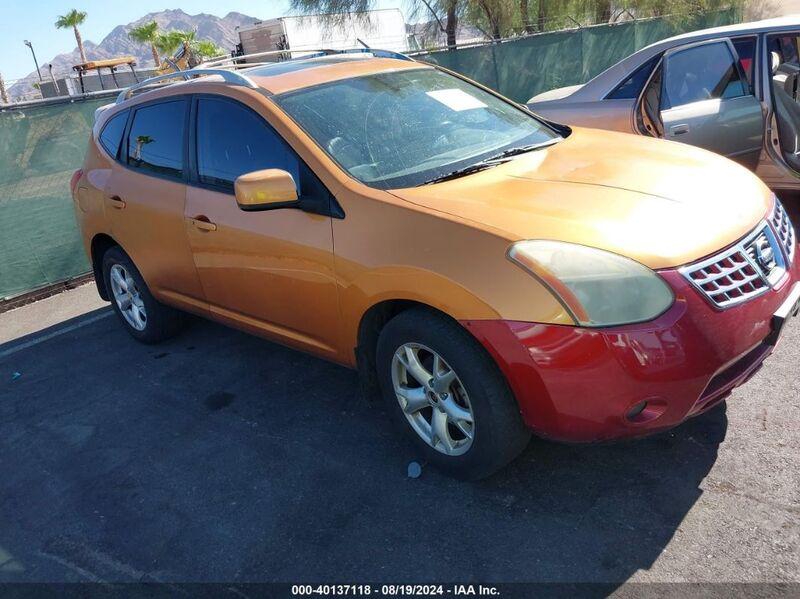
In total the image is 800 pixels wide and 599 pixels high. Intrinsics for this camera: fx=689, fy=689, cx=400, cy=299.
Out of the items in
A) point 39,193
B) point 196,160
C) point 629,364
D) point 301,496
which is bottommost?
point 301,496

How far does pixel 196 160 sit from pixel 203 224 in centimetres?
40

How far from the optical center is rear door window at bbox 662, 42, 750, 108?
221 inches

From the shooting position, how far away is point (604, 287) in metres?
2.46

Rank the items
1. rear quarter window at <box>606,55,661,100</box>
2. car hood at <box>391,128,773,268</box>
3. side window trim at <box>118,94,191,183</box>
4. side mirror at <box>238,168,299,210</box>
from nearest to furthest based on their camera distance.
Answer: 1. car hood at <box>391,128,773,268</box>
2. side mirror at <box>238,168,299,210</box>
3. side window trim at <box>118,94,191,183</box>
4. rear quarter window at <box>606,55,661,100</box>

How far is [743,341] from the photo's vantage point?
8.44 feet

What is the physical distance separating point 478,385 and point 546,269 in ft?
1.76

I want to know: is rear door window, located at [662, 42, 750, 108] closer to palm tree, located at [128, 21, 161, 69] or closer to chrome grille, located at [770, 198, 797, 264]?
chrome grille, located at [770, 198, 797, 264]

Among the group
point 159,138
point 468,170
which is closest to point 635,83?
point 468,170

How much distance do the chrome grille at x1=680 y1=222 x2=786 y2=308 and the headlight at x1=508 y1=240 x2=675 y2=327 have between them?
6.0 inches

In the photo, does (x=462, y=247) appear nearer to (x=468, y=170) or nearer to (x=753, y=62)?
(x=468, y=170)

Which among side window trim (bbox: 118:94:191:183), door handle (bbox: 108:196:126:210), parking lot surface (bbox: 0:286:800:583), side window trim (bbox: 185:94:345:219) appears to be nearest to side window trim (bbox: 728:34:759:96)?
parking lot surface (bbox: 0:286:800:583)

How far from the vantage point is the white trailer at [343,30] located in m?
23.0

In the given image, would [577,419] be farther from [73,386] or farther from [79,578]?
→ [73,386]

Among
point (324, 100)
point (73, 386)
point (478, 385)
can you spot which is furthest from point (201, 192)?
point (478, 385)
